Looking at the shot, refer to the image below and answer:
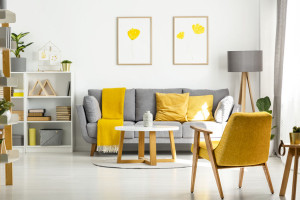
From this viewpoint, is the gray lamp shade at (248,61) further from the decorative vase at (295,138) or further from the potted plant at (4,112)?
the potted plant at (4,112)

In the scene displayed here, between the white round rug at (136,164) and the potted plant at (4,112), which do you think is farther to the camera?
the white round rug at (136,164)

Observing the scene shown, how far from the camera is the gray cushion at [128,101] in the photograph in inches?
283

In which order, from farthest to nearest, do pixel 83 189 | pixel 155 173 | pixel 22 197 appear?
pixel 155 173, pixel 83 189, pixel 22 197

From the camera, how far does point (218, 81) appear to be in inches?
295

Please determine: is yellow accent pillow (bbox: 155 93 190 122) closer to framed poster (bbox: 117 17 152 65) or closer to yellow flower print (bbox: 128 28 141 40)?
framed poster (bbox: 117 17 152 65)

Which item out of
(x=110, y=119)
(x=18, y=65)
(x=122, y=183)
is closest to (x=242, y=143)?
(x=122, y=183)

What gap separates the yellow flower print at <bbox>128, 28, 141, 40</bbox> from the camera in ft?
24.6

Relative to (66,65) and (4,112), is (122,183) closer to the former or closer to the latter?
(4,112)

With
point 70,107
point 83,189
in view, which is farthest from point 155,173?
point 70,107

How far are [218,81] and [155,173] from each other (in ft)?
8.96

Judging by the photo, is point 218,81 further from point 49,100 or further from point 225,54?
point 49,100

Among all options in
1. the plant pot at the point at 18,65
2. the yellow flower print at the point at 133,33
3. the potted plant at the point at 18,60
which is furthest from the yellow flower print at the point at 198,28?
the plant pot at the point at 18,65

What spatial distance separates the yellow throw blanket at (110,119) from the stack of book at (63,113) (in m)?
0.57

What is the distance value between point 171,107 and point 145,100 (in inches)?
17.7
